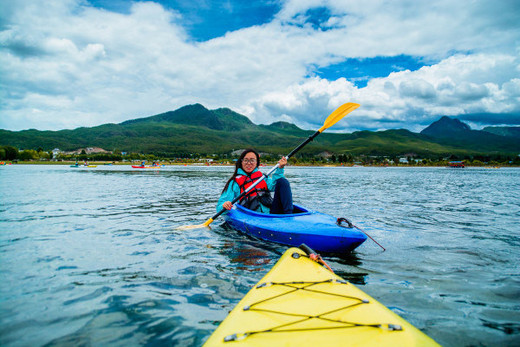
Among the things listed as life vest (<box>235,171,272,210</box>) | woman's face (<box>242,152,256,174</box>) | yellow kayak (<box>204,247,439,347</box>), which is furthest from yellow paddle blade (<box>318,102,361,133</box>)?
yellow kayak (<box>204,247,439,347</box>)

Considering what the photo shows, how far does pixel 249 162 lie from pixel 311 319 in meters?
6.57

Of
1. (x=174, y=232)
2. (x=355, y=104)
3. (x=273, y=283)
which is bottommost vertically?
(x=174, y=232)

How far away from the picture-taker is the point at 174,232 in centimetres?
891

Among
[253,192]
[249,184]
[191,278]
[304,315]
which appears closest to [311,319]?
[304,315]

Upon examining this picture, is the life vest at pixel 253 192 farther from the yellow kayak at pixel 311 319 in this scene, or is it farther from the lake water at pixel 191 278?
the yellow kayak at pixel 311 319

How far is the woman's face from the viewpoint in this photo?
9094 mm

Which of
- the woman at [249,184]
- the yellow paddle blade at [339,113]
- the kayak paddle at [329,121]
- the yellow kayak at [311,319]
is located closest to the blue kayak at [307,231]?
the woman at [249,184]

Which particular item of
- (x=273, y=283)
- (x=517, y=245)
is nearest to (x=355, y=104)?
(x=517, y=245)

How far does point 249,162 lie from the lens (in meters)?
9.15

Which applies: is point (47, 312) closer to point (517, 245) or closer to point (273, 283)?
point (273, 283)

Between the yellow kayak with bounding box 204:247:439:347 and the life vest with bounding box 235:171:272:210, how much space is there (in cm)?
514

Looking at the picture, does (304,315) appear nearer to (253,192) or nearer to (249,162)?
Answer: (253,192)

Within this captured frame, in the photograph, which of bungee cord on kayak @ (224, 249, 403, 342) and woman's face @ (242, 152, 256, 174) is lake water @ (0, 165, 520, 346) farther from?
woman's face @ (242, 152, 256, 174)

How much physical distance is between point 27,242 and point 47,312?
4728 millimetres
